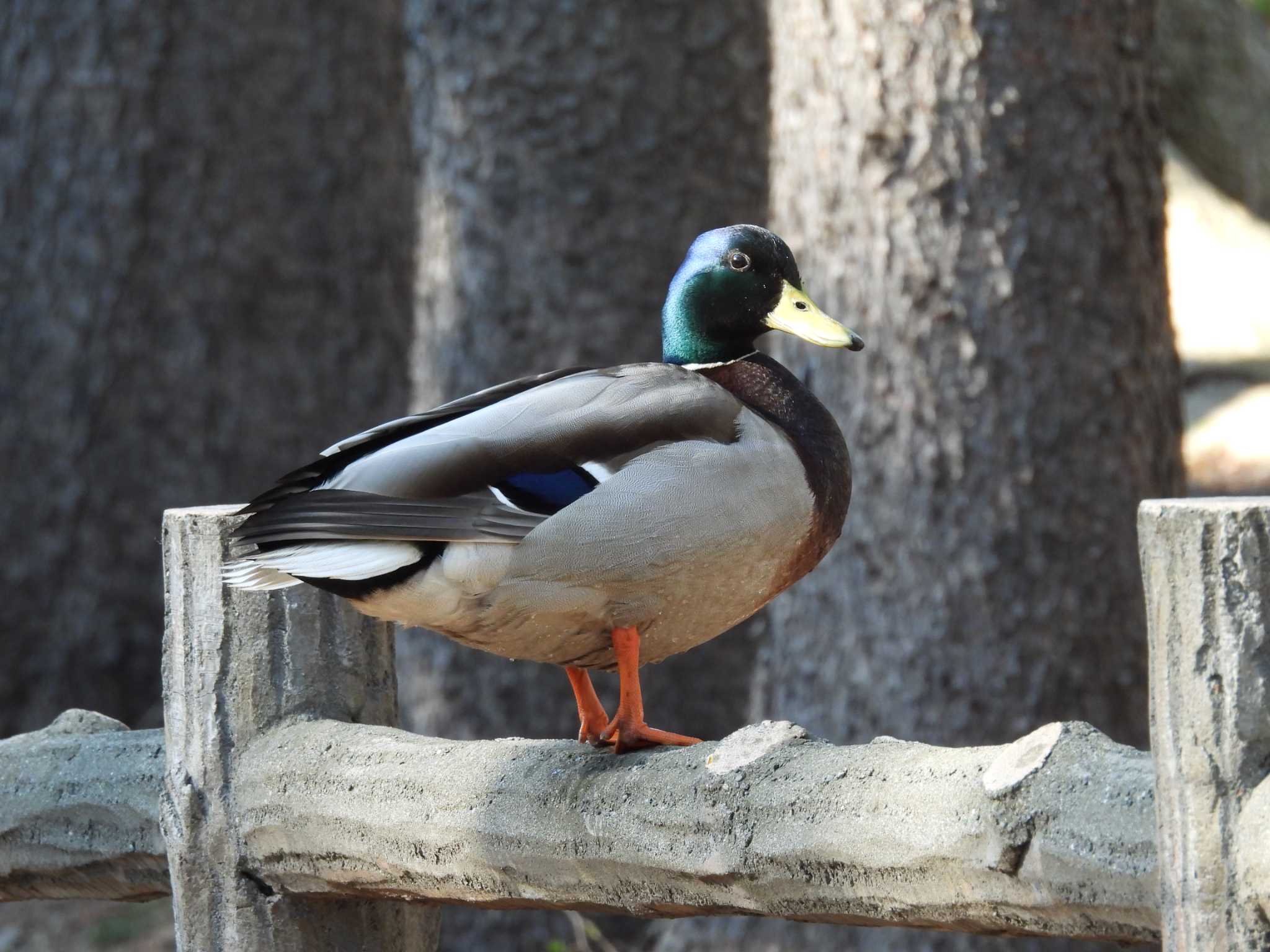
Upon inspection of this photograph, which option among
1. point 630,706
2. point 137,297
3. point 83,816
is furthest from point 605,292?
point 630,706

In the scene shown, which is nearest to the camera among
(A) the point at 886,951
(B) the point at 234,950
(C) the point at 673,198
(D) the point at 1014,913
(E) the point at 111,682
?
(D) the point at 1014,913

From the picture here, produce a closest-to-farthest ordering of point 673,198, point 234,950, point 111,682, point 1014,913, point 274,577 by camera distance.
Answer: point 1014,913 → point 274,577 → point 234,950 → point 673,198 → point 111,682

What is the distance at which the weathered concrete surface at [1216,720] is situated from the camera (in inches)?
57.1

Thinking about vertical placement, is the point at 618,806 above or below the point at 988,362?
below

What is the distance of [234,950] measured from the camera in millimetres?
2330

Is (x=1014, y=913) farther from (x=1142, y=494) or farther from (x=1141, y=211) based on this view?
(x=1141, y=211)

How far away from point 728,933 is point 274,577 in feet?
6.83

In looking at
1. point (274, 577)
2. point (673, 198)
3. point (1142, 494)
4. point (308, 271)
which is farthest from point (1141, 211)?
point (308, 271)

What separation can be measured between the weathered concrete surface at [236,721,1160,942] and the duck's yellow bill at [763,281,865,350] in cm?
55

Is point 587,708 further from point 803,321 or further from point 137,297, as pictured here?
point 137,297

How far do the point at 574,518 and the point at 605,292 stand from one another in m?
2.60

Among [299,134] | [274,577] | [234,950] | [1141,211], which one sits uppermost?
[299,134]

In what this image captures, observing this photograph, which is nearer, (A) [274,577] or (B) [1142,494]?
(A) [274,577]

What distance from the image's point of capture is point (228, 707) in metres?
2.33
